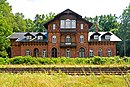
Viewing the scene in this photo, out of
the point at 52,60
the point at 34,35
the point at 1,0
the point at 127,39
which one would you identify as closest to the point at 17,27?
the point at 1,0

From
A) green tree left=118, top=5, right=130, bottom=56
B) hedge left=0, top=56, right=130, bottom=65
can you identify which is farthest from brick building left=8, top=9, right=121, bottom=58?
hedge left=0, top=56, right=130, bottom=65

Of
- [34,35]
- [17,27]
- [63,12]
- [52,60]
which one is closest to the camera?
[52,60]

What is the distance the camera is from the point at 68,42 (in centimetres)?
5762

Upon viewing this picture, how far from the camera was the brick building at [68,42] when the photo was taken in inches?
2265

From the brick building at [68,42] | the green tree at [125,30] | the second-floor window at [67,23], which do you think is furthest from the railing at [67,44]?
the green tree at [125,30]

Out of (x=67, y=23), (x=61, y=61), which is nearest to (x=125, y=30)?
(x=67, y=23)

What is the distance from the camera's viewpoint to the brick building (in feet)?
189

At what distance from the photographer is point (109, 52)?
191 feet

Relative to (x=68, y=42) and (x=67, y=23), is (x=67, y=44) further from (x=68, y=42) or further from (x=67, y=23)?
(x=67, y=23)

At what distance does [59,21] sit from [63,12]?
207 cm

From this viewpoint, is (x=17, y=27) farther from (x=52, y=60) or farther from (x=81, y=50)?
(x=52, y=60)

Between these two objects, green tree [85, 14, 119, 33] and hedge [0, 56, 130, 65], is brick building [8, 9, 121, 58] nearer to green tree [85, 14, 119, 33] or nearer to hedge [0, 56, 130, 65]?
hedge [0, 56, 130, 65]

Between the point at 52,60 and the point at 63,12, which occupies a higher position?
the point at 63,12

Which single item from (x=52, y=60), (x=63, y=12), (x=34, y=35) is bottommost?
(x=52, y=60)
